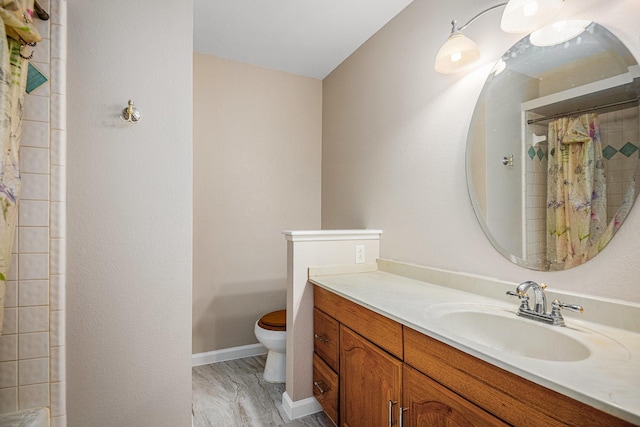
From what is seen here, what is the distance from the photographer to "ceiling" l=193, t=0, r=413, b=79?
1.93 m

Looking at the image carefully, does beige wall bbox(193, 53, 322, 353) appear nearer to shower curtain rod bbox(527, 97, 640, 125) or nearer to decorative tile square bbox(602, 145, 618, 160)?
shower curtain rod bbox(527, 97, 640, 125)

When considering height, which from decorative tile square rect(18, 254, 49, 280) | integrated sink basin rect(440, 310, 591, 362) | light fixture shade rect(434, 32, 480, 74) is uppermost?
light fixture shade rect(434, 32, 480, 74)

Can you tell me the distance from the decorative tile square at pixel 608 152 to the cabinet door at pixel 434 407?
3.02 ft

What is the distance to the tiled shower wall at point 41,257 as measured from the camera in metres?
1.22

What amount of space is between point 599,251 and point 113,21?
2117 mm

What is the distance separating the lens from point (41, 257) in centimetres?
125

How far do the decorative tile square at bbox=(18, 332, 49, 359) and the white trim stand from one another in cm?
113

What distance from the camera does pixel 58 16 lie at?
1271mm

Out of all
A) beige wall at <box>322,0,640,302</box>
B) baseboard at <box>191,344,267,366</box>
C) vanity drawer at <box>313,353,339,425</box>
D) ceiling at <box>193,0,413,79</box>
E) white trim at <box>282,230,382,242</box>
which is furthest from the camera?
baseboard at <box>191,344,267,366</box>

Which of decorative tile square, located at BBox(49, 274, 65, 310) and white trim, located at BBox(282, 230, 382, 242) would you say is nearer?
decorative tile square, located at BBox(49, 274, 65, 310)

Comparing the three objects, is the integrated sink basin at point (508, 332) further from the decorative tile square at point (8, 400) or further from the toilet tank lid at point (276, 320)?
the decorative tile square at point (8, 400)

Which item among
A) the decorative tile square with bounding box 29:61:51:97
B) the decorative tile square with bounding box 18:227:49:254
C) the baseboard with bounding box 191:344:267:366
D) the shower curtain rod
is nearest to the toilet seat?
the baseboard with bounding box 191:344:267:366

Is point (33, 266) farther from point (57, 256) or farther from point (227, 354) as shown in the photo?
point (227, 354)

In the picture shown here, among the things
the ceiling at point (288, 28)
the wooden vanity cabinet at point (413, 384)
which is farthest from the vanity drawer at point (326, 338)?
the ceiling at point (288, 28)
